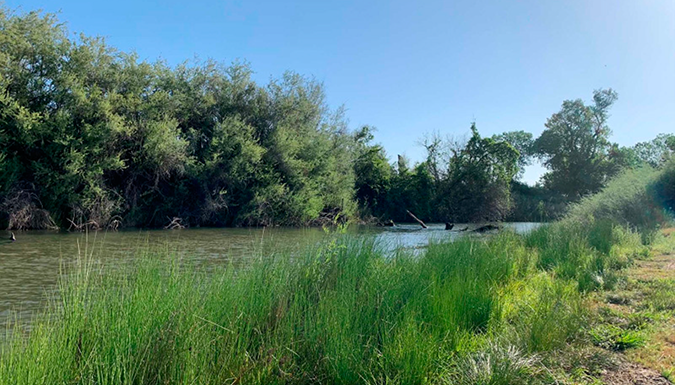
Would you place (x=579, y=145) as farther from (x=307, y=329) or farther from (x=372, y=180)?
(x=307, y=329)

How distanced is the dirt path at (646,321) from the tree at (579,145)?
55.5 m

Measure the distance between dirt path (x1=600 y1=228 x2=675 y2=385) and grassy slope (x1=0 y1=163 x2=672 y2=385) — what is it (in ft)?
0.94

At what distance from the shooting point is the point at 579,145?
6019 centimetres

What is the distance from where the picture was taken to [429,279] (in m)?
5.73

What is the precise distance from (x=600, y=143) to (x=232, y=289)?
6804 centimetres

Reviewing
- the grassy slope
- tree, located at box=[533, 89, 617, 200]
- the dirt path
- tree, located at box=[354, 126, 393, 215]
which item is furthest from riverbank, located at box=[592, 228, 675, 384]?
tree, located at box=[533, 89, 617, 200]

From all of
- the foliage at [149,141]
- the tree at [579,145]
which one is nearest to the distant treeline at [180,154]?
the foliage at [149,141]

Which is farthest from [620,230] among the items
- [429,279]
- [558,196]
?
[558,196]

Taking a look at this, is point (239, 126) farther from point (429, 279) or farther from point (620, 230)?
point (429, 279)

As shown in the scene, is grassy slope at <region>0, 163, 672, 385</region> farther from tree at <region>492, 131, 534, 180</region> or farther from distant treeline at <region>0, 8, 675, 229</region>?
tree at <region>492, 131, 534, 180</region>

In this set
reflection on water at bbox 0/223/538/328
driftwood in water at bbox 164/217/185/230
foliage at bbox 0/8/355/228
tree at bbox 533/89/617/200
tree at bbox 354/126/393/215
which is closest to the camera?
reflection on water at bbox 0/223/538/328

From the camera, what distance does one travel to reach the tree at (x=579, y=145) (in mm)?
58125

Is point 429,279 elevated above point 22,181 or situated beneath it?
situated beneath

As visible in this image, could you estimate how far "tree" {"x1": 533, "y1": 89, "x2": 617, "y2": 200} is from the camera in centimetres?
5812
